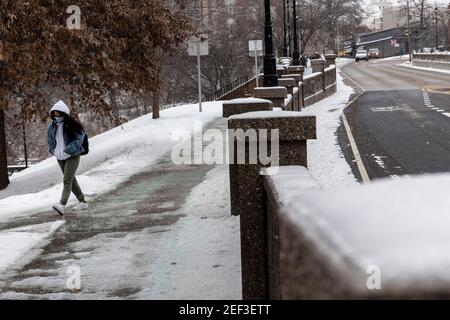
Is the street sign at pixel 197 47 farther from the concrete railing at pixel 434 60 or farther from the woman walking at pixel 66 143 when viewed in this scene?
the concrete railing at pixel 434 60

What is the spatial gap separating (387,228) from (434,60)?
6477cm

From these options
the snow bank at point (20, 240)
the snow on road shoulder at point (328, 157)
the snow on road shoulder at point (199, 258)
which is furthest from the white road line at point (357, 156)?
the snow bank at point (20, 240)

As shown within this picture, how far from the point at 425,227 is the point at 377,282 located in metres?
0.13

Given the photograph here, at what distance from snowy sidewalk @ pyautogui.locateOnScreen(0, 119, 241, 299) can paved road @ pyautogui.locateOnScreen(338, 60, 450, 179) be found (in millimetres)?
3799

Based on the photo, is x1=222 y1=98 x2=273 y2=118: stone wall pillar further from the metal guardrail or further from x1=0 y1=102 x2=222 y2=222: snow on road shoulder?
the metal guardrail

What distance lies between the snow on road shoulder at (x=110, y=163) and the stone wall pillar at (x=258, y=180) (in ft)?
18.9

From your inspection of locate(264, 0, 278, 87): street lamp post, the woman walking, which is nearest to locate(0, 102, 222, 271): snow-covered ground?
the woman walking

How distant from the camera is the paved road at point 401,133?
1181cm

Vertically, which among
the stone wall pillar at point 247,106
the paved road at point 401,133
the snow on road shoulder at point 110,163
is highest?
the stone wall pillar at point 247,106

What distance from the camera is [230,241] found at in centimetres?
706

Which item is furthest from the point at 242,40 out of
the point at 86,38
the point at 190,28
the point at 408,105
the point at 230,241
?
the point at 230,241

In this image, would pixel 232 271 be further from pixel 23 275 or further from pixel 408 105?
pixel 408 105

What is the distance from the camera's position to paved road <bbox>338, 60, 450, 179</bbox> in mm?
11812
